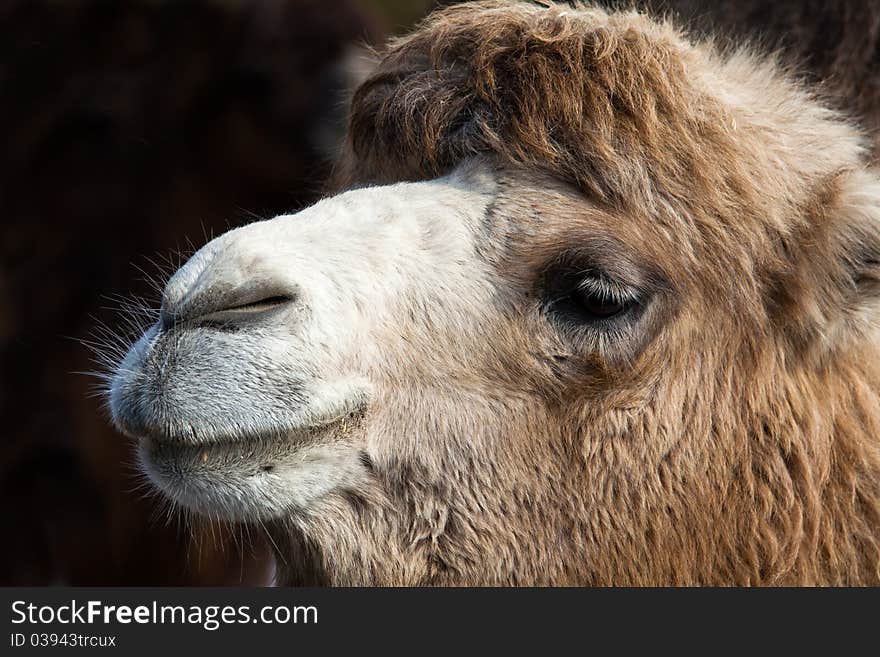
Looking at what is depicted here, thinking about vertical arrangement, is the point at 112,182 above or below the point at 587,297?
below

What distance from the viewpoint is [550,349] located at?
3.75 metres

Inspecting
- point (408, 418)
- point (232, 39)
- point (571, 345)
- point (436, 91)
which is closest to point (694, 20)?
point (436, 91)

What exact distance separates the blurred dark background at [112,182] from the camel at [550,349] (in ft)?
14.7

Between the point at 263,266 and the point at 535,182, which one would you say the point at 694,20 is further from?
the point at 263,266

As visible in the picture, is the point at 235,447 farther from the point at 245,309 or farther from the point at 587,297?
the point at 587,297

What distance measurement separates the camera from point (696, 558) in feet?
12.8

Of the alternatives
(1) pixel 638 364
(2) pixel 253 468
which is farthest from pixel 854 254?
(2) pixel 253 468

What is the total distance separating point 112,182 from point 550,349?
6.46 meters

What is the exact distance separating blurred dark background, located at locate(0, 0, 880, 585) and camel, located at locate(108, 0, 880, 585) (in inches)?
176

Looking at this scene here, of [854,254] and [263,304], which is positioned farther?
[854,254]

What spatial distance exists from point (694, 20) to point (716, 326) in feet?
6.83

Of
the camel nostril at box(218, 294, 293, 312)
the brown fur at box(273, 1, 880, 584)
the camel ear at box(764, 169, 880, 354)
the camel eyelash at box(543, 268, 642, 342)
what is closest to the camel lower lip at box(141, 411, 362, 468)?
the brown fur at box(273, 1, 880, 584)

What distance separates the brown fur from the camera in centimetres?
374

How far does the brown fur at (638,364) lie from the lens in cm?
374
